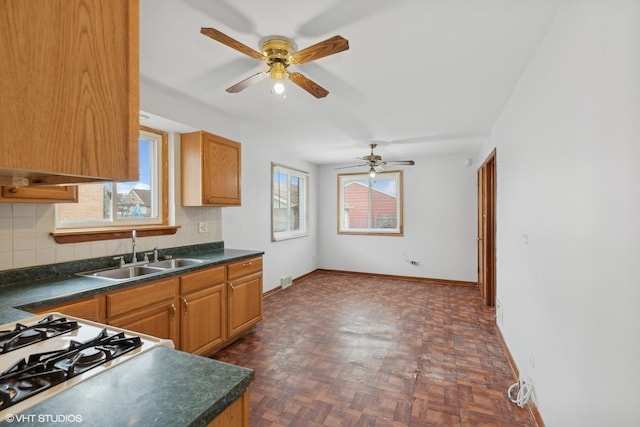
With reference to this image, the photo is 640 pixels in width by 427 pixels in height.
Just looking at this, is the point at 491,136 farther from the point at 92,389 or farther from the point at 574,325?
the point at 92,389

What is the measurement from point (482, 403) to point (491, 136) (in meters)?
3.00

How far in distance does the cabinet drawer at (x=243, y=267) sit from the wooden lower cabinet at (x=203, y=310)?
106 mm

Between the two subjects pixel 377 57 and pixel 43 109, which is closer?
pixel 43 109

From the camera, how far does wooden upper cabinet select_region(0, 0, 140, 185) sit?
0.47 metres

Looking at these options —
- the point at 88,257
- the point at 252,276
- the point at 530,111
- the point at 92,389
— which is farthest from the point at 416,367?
the point at 88,257

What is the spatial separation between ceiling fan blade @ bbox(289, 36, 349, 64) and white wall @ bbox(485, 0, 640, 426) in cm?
104

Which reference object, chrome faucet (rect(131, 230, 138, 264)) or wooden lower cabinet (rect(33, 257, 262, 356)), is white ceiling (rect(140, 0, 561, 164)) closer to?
chrome faucet (rect(131, 230, 138, 264))

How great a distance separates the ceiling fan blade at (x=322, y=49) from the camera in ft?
4.91

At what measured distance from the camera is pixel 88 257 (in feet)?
7.66

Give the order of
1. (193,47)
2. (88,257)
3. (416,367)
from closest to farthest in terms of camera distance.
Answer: (193,47) → (88,257) → (416,367)

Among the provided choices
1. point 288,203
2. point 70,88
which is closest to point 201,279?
point 70,88

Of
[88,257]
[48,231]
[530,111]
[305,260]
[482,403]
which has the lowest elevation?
[482,403]

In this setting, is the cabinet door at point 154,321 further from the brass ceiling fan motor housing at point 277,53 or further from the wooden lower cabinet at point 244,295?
the brass ceiling fan motor housing at point 277,53

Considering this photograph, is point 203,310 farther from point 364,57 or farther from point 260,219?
point 364,57
